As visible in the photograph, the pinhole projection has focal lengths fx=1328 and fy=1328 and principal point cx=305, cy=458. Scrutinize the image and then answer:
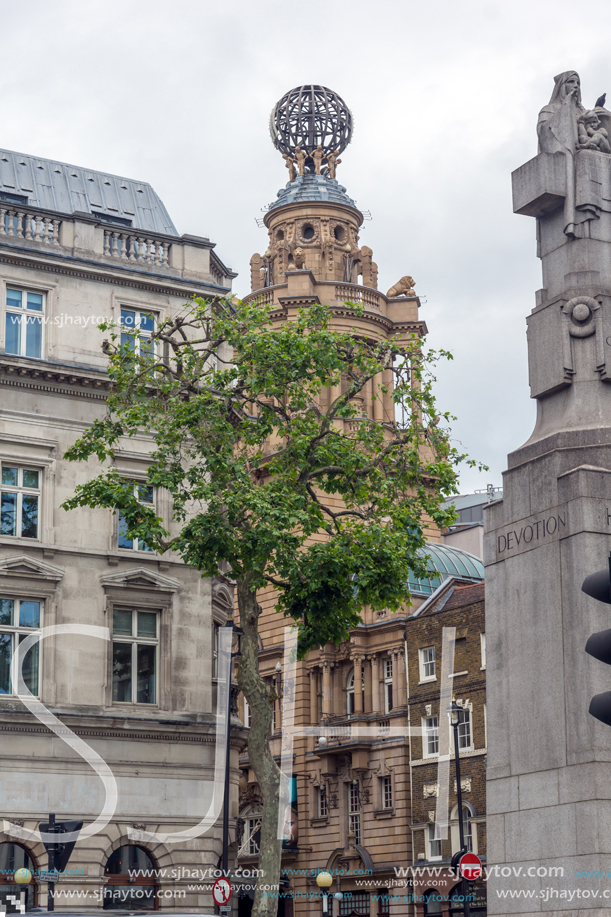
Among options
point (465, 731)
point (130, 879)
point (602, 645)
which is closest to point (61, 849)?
point (130, 879)

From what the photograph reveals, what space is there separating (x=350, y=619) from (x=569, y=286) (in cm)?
1598

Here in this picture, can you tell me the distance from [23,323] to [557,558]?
22500 mm

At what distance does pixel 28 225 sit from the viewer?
35.1 metres

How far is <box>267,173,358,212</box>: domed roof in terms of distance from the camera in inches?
3046

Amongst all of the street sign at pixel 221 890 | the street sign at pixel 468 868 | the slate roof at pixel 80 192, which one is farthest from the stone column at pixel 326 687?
the street sign at pixel 221 890

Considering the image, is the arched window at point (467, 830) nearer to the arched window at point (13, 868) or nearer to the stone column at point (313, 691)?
the stone column at point (313, 691)

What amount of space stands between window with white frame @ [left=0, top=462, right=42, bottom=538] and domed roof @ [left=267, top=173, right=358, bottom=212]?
45908mm

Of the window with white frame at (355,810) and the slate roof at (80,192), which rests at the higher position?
the slate roof at (80,192)

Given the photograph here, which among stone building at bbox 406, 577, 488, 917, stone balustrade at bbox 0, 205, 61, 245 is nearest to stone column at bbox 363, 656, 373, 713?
stone building at bbox 406, 577, 488, 917

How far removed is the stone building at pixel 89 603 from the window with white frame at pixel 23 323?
37mm

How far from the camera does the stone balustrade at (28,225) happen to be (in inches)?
1368

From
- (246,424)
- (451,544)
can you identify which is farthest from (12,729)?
(451,544)

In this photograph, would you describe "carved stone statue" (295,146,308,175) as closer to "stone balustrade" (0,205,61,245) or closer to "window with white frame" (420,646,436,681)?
"window with white frame" (420,646,436,681)

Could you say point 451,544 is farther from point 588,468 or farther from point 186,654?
point 588,468
